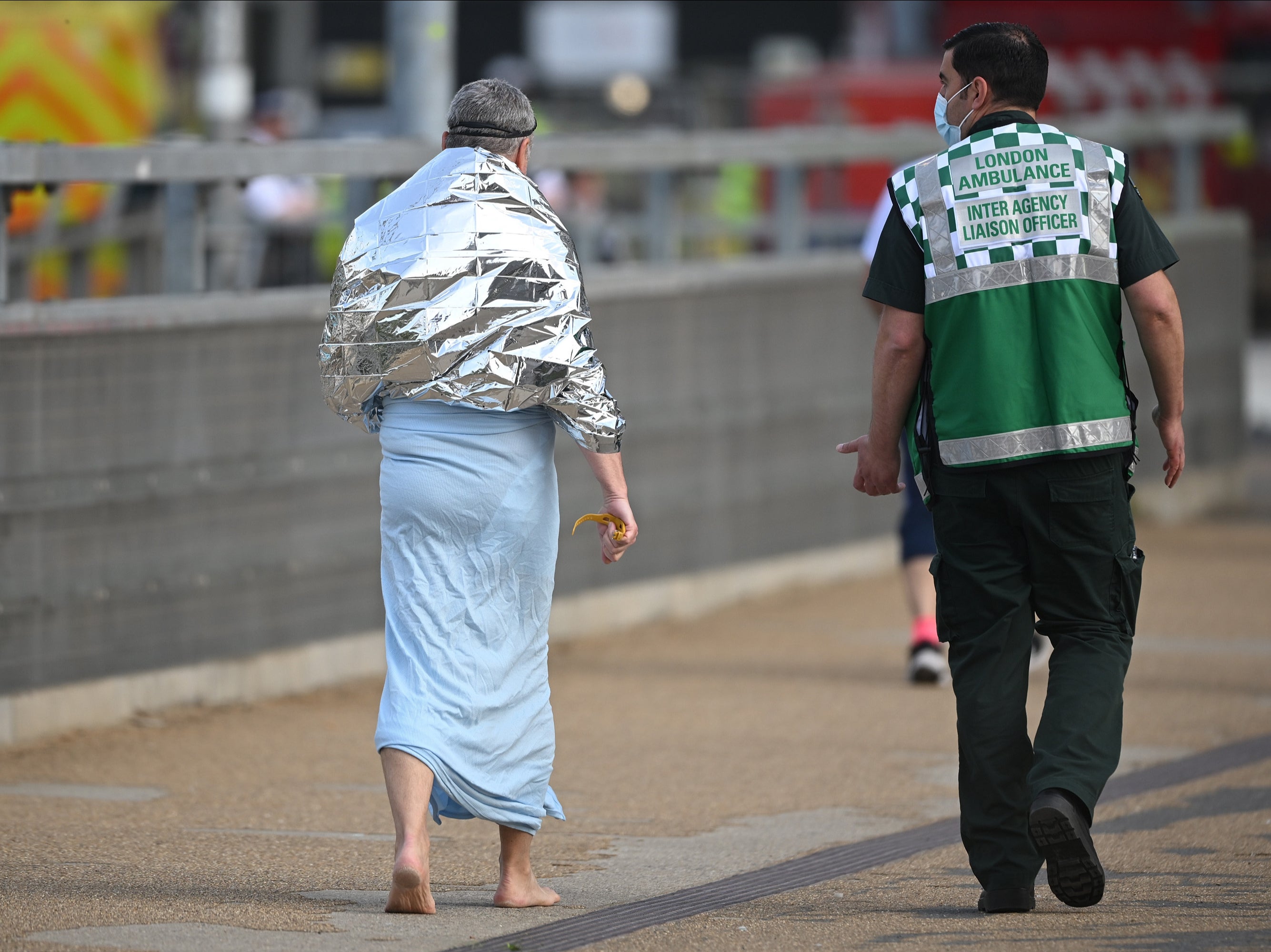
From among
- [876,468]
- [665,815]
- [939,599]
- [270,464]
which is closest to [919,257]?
[876,468]

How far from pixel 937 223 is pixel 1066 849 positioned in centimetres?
140

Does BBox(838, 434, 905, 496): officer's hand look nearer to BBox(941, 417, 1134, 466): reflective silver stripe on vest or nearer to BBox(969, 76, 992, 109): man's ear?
BBox(941, 417, 1134, 466): reflective silver stripe on vest

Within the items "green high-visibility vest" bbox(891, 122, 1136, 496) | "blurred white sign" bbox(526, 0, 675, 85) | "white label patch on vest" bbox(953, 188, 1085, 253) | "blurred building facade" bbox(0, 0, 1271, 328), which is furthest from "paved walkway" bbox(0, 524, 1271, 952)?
"blurred white sign" bbox(526, 0, 675, 85)

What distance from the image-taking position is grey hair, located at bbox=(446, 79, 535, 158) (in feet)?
17.7

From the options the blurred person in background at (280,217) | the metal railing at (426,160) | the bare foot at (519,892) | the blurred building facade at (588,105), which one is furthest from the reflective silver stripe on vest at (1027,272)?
the blurred person in background at (280,217)

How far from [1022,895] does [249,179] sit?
430 centimetres

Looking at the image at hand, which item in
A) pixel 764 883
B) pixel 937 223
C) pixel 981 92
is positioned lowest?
pixel 764 883

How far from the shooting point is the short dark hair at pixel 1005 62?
5.35 meters

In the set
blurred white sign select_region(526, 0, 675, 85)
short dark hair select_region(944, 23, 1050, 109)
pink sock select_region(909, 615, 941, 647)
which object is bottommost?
pink sock select_region(909, 615, 941, 647)

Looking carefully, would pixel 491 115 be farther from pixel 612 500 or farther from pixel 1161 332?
pixel 1161 332

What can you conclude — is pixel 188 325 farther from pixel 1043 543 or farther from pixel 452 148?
pixel 1043 543

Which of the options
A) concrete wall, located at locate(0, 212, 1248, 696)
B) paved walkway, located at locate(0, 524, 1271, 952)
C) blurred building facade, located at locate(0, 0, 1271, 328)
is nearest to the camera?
paved walkway, located at locate(0, 524, 1271, 952)

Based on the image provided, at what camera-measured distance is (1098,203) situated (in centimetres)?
524

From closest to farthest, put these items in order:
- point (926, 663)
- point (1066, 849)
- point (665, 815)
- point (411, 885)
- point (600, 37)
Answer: point (1066, 849) < point (411, 885) < point (665, 815) < point (926, 663) < point (600, 37)
